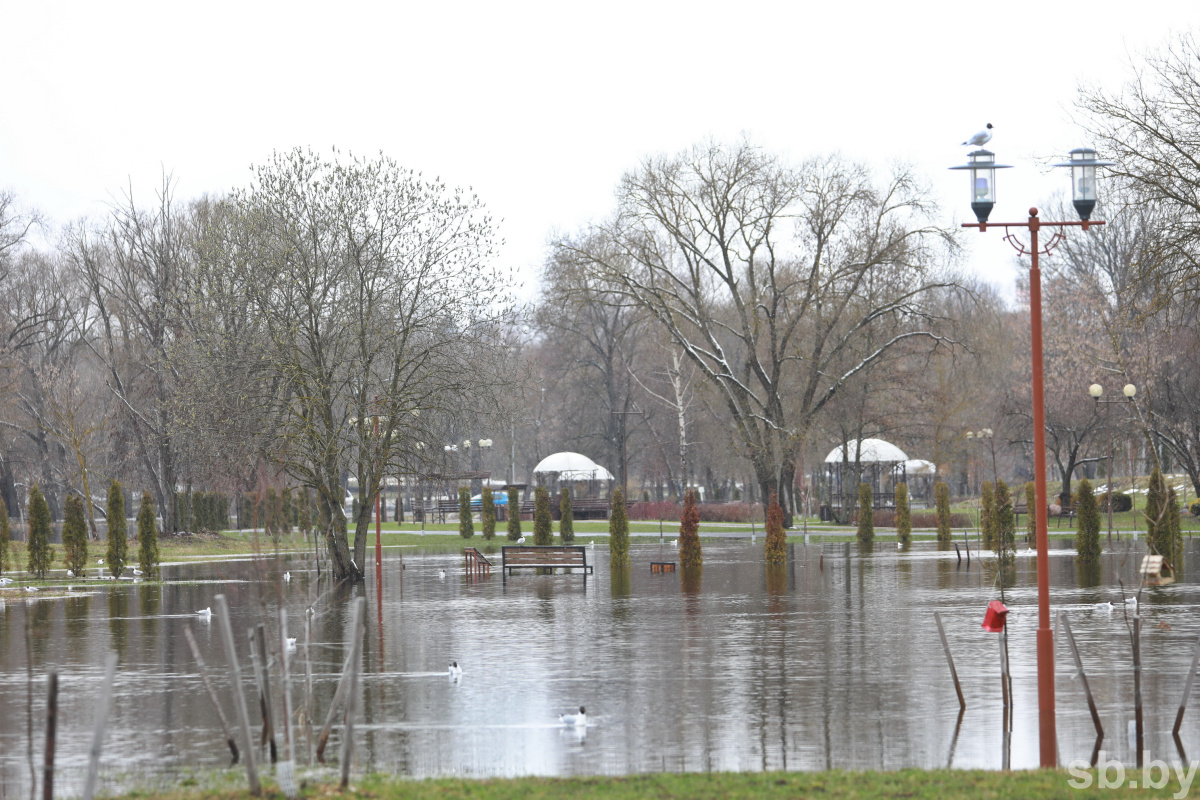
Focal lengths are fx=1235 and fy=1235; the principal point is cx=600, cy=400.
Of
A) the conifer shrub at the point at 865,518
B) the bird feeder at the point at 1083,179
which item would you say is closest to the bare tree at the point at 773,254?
the conifer shrub at the point at 865,518

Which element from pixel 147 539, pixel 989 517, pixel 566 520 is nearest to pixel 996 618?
pixel 147 539

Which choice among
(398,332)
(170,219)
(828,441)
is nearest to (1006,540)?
(398,332)

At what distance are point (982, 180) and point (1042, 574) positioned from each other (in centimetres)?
338

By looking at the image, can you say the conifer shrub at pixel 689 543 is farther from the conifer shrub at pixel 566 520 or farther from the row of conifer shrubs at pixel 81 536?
the row of conifer shrubs at pixel 81 536

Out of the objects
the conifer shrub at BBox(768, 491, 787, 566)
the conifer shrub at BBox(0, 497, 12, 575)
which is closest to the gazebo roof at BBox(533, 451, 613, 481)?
the conifer shrub at BBox(768, 491, 787, 566)

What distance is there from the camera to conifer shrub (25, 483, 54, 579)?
2878 cm

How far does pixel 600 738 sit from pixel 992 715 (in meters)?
3.59

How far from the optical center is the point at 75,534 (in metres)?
29.8

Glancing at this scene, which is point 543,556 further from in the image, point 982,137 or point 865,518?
point 982,137

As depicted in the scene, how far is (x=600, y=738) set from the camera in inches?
410

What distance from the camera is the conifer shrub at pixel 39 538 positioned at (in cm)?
2878

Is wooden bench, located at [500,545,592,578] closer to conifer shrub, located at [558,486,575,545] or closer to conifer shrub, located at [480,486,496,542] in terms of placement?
conifer shrub, located at [558,486,575,545]

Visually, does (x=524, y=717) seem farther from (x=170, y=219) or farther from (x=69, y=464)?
(x=69, y=464)

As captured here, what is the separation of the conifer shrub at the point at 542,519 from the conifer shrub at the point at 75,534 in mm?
13359
